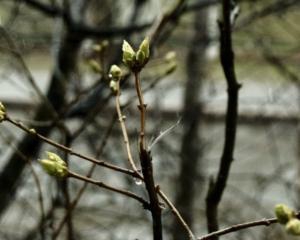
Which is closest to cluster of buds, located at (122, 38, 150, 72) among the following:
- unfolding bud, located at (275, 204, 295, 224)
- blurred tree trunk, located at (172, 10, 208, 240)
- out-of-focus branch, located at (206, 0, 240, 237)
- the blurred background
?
unfolding bud, located at (275, 204, 295, 224)

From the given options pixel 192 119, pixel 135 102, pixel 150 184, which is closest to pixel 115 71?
pixel 150 184

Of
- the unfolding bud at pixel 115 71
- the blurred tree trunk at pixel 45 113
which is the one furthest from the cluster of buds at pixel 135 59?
the blurred tree trunk at pixel 45 113

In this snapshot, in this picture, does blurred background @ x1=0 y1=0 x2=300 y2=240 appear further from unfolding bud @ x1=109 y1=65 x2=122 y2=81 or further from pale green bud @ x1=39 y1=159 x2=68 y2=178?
pale green bud @ x1=39 y1=159 x2=68 y2=178

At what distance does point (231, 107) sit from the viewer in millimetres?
1354

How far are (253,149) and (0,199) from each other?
4394mm

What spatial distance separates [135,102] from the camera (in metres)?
4.23

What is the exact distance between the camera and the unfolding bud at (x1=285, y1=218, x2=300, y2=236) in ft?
2.57

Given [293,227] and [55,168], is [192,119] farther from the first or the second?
[293,227]

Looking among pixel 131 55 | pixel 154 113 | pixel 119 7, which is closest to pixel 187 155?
pixel 154 113

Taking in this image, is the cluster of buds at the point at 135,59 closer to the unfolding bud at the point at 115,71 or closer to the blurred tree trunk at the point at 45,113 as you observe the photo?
the unfolding bud at the point at 115,71

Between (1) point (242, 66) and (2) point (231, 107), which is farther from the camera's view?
(1) point (242, 66)

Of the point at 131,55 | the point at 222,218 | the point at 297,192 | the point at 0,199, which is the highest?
the point at 297,192

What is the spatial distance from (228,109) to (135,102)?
2.87 m

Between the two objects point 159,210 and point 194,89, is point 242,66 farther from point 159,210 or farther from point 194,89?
point 159,210
